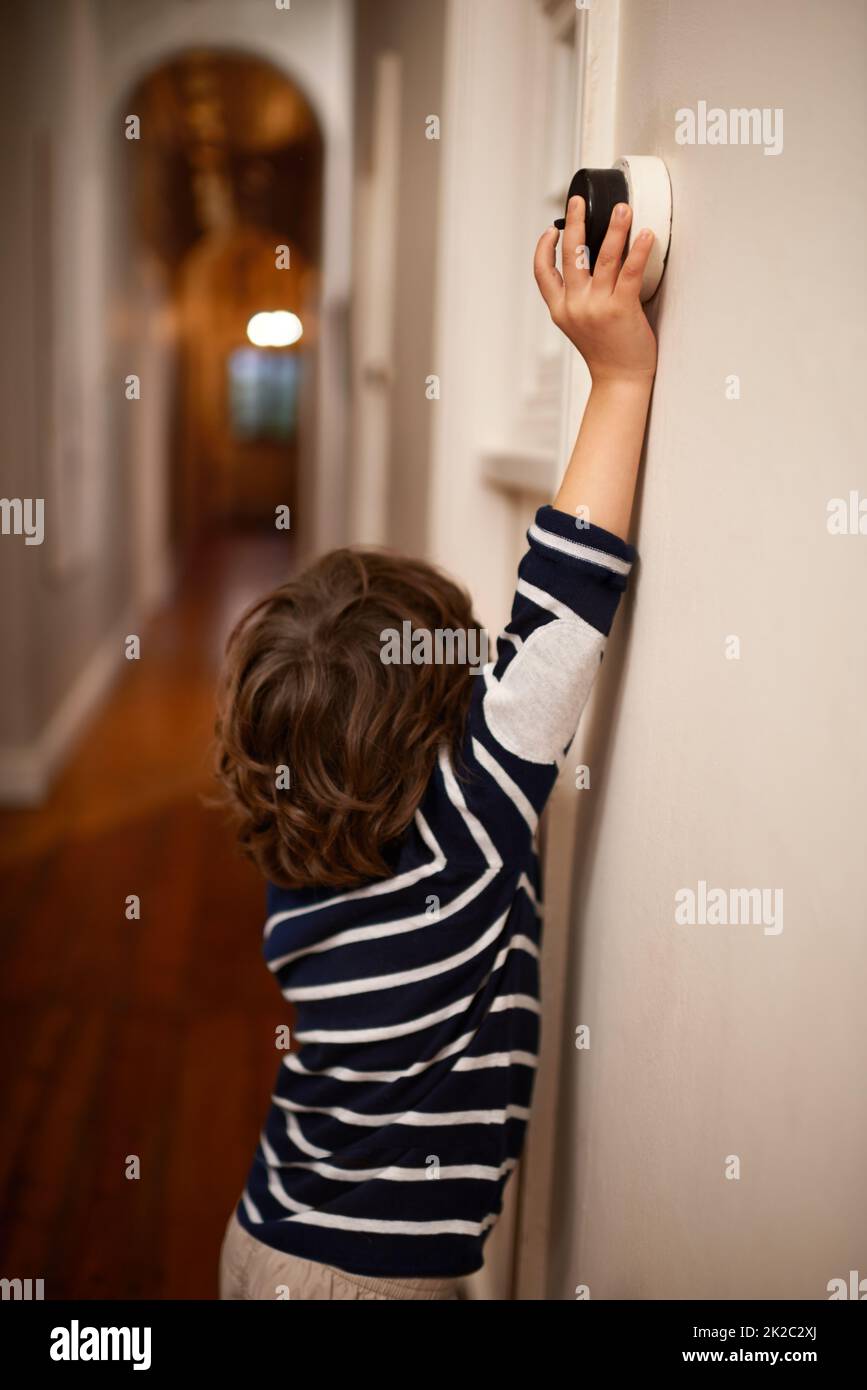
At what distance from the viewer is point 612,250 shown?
0.78 metres

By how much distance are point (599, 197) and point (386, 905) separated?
21.4 inches

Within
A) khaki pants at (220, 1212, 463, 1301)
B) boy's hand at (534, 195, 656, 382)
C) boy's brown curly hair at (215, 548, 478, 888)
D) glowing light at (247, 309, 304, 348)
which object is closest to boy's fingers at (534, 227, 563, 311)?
boy's hand at (534, 195, 656, 382)

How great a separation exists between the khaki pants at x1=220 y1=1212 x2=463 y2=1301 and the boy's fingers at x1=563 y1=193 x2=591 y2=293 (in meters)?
0.78

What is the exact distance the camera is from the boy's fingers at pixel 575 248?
0.79 meters

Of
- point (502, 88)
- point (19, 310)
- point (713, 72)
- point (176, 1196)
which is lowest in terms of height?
point (176, 1196)

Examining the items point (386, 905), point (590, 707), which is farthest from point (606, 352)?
point (386, 905)

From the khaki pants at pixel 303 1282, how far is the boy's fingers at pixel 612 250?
781 millimetres

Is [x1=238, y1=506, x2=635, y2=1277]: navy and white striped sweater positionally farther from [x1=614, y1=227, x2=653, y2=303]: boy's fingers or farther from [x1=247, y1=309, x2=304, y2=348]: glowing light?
[x1=247, y1=309, x2=304, y2=348]: glowing light

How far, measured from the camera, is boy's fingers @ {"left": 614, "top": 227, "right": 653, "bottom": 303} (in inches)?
29.9

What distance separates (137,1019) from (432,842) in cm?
170

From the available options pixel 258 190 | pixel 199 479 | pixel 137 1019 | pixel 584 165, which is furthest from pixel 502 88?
pixel 199 479

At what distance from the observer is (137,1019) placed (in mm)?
2455
